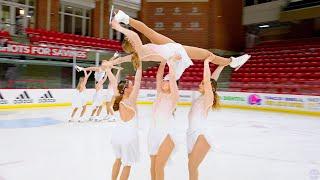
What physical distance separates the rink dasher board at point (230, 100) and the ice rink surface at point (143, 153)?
2.96m

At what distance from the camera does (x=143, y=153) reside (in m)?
6.41

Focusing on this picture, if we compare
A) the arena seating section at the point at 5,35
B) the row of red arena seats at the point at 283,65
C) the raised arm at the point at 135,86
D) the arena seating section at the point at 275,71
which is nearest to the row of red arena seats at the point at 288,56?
the arena seating section at the point at 275,71

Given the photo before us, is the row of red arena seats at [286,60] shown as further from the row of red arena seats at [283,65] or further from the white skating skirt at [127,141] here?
the white skating skirt at [127,141]

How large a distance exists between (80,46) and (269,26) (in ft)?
45.8

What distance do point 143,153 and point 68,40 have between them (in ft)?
48.3

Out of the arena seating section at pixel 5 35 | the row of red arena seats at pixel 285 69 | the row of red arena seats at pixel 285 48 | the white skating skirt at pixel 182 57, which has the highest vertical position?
the row of red arena seats at pixel 285 48

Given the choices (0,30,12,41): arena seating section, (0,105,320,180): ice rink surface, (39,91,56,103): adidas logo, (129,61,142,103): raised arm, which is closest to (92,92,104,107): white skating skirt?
(0,105,320,180): ice rink surface

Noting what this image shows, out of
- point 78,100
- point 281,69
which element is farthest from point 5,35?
point 281,69

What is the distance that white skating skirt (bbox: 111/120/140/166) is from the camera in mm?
3662

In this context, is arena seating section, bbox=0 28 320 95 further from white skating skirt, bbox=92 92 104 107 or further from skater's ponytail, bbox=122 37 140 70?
skater's ponytail, bbox=122 37 140 70

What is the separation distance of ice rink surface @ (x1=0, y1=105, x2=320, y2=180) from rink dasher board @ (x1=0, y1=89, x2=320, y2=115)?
2.96m

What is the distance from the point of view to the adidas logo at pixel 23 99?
13.8m

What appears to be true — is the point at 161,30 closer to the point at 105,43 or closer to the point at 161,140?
the point at 105,43

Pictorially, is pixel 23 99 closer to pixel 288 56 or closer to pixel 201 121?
pixel 201 121
